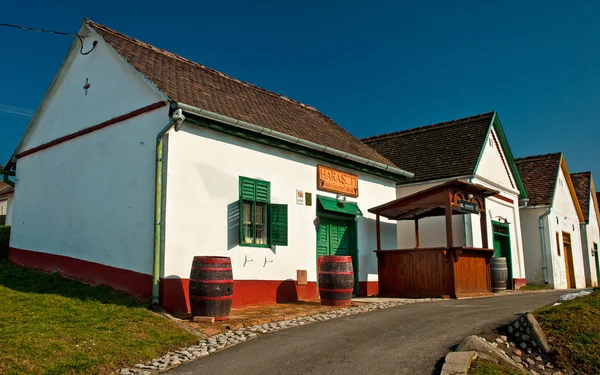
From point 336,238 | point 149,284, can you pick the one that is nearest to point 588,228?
point 336,238

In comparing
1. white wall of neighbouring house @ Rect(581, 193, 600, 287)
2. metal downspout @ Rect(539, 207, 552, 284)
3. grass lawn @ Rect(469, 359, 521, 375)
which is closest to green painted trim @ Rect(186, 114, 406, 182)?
grass lawn @ Rect(469, 359, 521, 375)

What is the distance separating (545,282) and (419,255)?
10.8 metres

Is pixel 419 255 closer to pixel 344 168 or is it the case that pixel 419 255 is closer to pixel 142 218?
pixel 344 168

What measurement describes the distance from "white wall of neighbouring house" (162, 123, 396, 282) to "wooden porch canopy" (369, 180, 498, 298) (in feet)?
7.29

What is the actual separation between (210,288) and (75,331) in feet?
7.06

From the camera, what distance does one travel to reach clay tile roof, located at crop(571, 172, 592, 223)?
2902 centimetres

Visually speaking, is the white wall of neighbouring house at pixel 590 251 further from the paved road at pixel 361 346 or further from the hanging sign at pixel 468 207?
the paved road at pixel 361 346

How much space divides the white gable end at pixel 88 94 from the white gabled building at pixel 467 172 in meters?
10.3

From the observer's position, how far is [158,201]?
9.78 meters

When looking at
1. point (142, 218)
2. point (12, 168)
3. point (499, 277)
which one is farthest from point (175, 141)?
point (499, 277)

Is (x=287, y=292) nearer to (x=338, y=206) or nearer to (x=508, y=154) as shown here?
(x=338, y=206)

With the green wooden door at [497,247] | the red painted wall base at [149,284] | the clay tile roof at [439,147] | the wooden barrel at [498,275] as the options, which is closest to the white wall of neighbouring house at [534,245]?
the green wooden door at [497,247]

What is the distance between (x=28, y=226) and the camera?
13.7 m

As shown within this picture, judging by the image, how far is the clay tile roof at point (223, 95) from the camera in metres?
11.4
